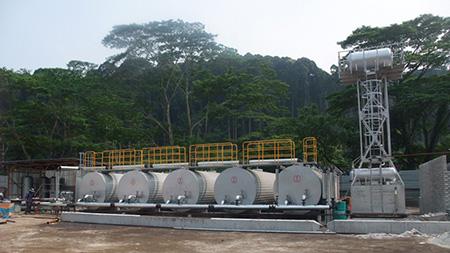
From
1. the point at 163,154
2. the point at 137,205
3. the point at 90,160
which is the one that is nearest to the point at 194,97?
the point at 90,160

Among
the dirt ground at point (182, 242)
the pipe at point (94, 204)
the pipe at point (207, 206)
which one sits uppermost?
the pipe at point (207, 206)

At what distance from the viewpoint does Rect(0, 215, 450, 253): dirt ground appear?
1241cm

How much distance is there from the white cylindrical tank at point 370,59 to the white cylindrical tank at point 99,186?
1357 cm

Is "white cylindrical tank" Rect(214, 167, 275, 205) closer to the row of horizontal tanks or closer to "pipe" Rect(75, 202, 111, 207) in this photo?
the row of horizontal tanks

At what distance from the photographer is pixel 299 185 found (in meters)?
18.0

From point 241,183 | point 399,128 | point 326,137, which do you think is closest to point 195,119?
point 326,137

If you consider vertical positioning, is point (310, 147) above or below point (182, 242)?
above

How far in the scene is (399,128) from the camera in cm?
3666

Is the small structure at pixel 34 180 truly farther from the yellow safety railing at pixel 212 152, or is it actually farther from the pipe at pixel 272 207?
the pipe at pixel 272 207

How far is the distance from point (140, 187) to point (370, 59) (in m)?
13.0

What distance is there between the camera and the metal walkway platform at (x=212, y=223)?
52.1 feet

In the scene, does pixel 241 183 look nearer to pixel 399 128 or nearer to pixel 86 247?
pixel 86 247

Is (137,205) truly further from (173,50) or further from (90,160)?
(173,50)

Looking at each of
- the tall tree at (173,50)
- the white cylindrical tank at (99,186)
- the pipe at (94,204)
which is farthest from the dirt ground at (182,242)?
the tall tree at (173,50)
